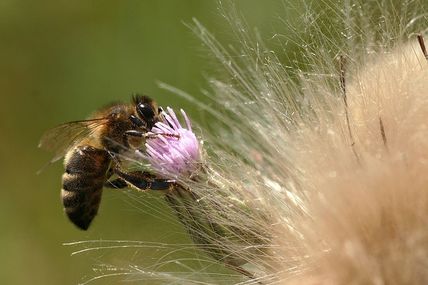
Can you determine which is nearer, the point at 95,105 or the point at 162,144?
the point at 162,144

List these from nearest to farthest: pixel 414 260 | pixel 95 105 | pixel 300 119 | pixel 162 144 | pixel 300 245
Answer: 1. pixel 414 260
2. pixel 300 245
3. pixel 300 119
4. pixel 162 144
5. pixel 95 105

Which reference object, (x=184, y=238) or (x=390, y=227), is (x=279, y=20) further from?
(x=390, y=227)

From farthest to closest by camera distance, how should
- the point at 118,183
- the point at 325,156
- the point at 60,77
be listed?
1. the point at 60,77
2. the point at 118,183
3. the point at 325,156

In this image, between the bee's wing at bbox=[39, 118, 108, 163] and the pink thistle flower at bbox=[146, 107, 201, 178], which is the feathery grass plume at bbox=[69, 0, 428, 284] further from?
the bee's wing at bbox=[39, 118, 108, 163]

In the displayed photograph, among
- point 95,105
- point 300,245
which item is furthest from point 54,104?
point 300,245

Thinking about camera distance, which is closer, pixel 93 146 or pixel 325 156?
pixel 325 156

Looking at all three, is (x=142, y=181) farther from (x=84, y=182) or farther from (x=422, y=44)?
(x=422, y=44)

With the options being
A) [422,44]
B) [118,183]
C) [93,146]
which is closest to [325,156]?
[422,44]

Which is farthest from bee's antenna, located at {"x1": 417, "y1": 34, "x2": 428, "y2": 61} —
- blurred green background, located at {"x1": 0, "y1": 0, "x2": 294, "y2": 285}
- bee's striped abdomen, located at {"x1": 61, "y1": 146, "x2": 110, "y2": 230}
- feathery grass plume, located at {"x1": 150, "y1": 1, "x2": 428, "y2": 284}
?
blurred green background, located at {"x1": 0, "y1": 0, "x2": 294, "y2": 285}
